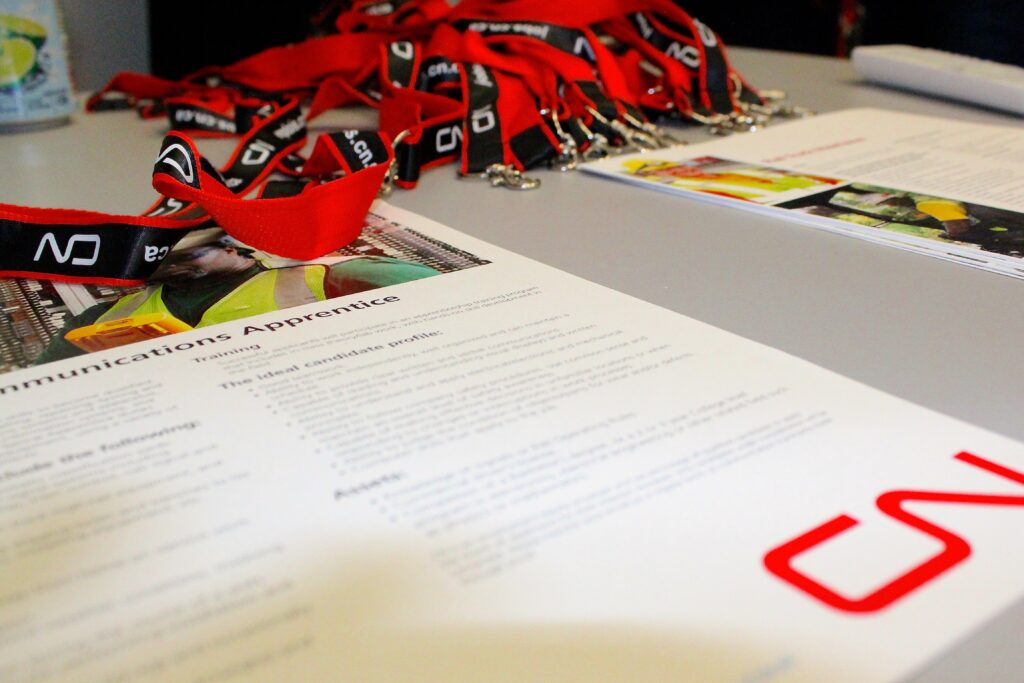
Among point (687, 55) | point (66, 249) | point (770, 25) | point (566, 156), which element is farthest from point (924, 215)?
point (770, 25)

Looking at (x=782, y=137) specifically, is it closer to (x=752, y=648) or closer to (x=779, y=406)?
(x=779, y=406)

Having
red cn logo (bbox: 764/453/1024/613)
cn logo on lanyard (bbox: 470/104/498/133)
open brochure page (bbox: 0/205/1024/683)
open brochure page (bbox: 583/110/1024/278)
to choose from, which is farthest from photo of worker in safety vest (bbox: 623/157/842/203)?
red cn logo (bbox: 764/453/1024/613)

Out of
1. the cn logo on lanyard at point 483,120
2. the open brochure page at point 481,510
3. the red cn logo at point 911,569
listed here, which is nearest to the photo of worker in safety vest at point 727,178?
the cn logo on lanyard at point 483,120

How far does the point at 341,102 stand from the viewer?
95 centimetres

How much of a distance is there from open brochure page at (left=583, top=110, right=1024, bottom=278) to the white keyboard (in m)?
0.07

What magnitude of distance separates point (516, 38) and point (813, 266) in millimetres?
435

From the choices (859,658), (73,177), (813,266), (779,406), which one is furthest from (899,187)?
(73,177)

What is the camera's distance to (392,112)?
79 centimetres

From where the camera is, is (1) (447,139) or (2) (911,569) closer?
(2) (911,569)

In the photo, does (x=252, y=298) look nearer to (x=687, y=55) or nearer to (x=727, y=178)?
(x=727, y=178)

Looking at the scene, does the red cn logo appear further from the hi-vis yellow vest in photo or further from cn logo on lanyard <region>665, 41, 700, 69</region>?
cn logo on lanyard <region>665, 41, 700, 69</region>

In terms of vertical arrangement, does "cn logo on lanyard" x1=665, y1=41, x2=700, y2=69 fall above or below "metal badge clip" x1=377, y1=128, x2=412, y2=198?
above

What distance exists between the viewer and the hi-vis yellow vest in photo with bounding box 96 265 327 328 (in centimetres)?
45

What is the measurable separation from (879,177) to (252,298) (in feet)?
1.52
